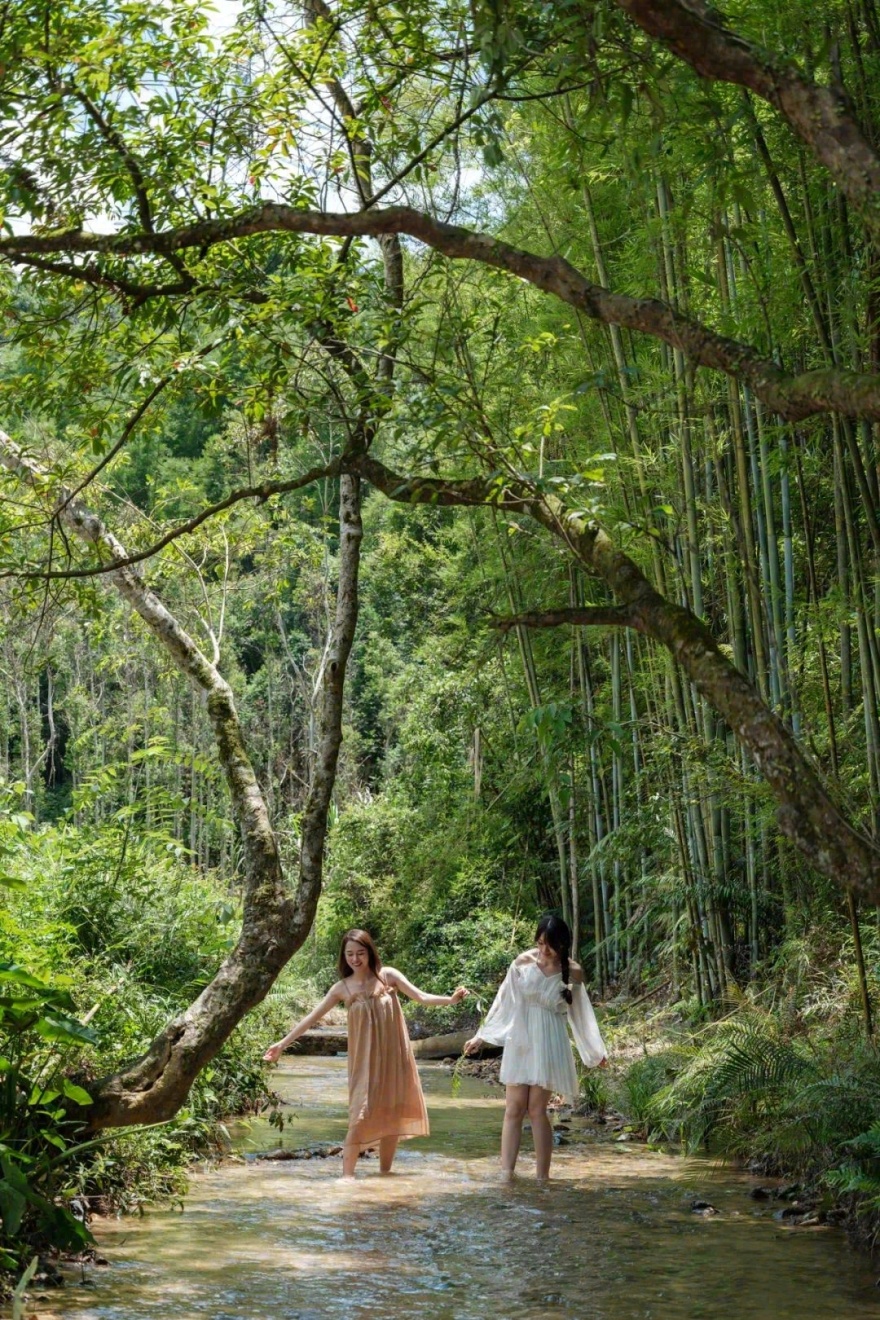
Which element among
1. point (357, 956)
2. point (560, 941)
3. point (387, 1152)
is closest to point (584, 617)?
point (560, 941)

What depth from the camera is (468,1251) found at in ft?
16.6

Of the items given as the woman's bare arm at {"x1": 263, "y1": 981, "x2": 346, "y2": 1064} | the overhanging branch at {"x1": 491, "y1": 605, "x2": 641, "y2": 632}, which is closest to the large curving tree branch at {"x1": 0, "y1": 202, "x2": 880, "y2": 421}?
the overhanging branch at {"x1": 491, "y1": 605, "x2": 641, "y2": 632}

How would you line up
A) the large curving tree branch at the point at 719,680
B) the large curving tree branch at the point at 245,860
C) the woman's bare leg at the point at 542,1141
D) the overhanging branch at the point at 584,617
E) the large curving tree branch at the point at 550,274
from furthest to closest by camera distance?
the woman's bare leg at the point at 542,1141
the large curving tree branch at the point at 245,860
the overhanging branch at the point at 584,617
the large curving tree branch at the point at 719,680
the large curving tree branch at the point at 550,274

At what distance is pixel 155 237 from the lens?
4.82 meters

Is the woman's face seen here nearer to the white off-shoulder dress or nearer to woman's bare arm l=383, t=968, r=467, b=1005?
woman's bare arm l=383, t=968, r=467, b=1005

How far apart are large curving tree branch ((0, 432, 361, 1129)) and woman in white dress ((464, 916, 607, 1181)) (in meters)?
1.54

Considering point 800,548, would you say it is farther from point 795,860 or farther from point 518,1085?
point 518,1085

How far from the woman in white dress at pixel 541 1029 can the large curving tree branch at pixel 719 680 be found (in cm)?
272

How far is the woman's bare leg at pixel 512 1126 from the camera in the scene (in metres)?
6.63

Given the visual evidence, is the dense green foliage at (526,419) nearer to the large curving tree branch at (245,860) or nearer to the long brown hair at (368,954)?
the large curving tree branch at (245,860)

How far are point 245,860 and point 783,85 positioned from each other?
3.82 metres

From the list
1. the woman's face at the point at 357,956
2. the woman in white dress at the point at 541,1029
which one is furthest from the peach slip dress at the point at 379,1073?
the woman in white dress at the point at 541,1029

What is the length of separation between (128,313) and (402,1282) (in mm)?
3553

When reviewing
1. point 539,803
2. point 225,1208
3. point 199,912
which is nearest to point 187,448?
point 539,803
